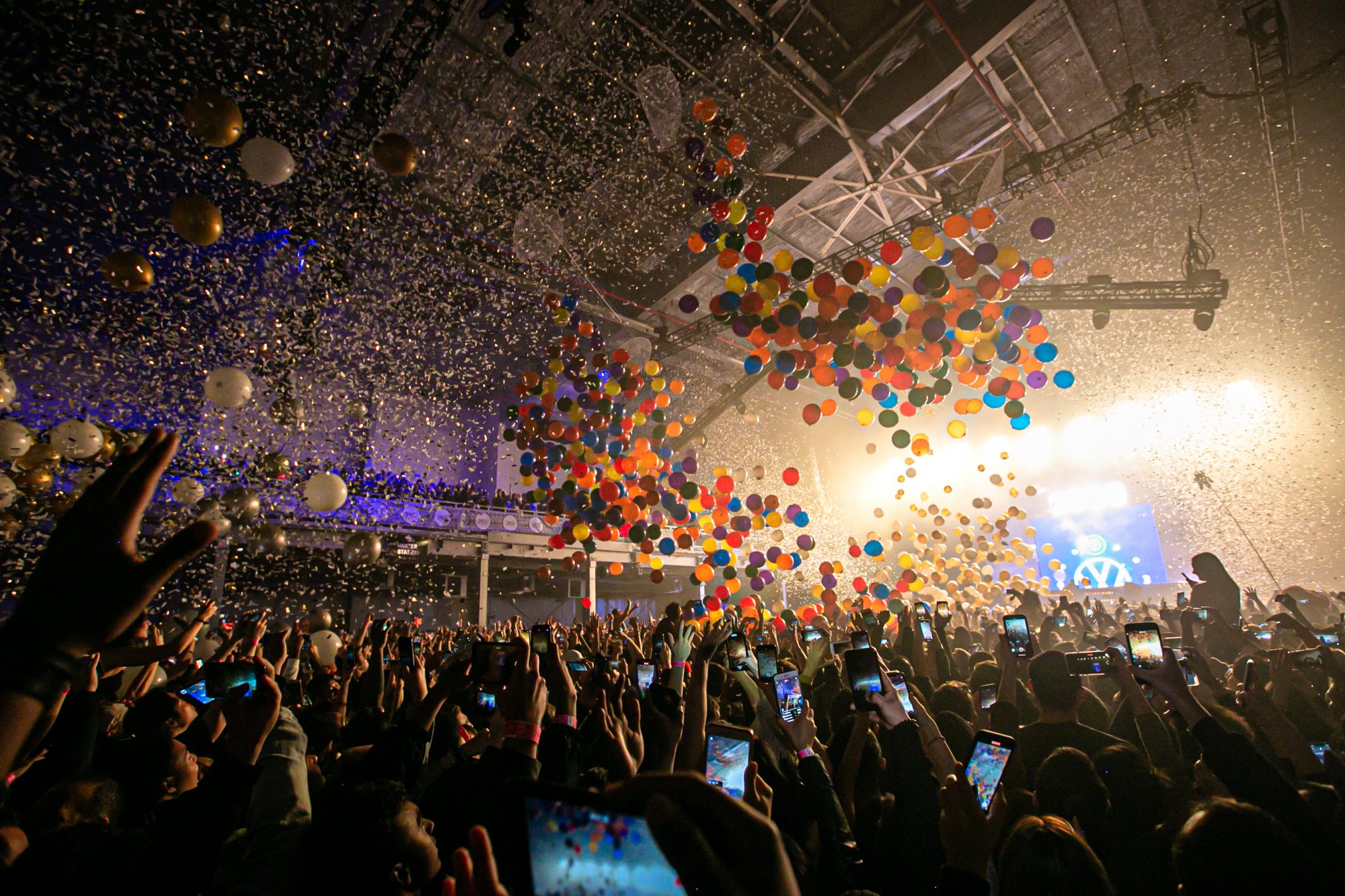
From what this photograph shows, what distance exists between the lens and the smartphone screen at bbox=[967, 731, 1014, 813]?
1.57 meters

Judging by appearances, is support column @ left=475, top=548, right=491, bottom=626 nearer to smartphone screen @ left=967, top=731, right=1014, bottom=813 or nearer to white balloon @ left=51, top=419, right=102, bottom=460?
white balloon @ left=51, top=419, right=102, bottom=460

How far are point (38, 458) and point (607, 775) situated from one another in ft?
19.3

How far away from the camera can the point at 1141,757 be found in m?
1.91

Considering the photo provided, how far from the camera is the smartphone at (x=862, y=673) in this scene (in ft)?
6.54

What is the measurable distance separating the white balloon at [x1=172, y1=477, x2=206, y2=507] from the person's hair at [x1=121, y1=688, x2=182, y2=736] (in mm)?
5491

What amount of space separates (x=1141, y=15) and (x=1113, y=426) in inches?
429

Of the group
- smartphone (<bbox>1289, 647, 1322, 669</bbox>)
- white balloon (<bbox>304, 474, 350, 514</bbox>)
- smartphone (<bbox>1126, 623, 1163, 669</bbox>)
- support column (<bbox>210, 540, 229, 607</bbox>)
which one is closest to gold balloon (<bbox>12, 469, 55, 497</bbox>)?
white balloon (<bbox>304, 474, 350, 514</bbox>)

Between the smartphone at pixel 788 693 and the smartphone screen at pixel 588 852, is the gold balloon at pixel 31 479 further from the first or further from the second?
the smartphone screen at pixel 588 852

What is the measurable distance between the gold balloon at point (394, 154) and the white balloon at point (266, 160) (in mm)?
630

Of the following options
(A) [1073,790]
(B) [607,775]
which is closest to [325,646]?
(B) [607,775]

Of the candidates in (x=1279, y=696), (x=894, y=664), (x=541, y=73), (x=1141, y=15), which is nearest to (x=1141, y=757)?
(x=1279, y=696)

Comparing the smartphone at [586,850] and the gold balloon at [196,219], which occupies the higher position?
the gold balloon at [196,219]

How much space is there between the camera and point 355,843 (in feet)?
3.59

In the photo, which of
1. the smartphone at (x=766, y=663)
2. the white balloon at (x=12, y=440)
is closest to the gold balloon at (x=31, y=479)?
the white balloon at (x=12, y=440)
